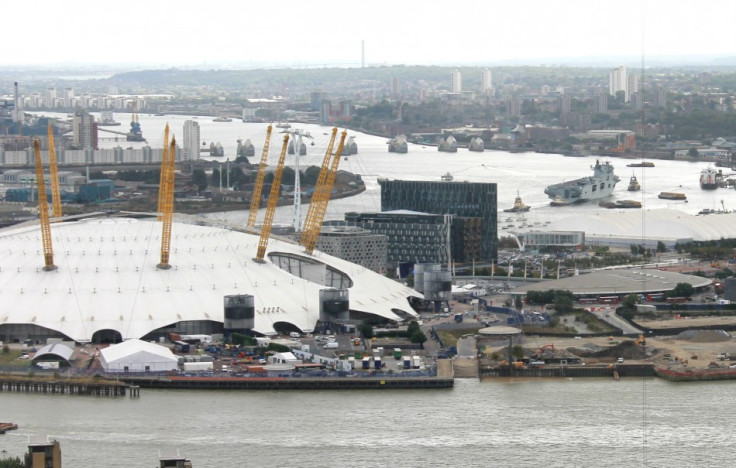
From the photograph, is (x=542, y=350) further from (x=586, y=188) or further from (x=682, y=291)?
(x=586, y=188)

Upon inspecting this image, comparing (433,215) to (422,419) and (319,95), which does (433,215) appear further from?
(319,95)

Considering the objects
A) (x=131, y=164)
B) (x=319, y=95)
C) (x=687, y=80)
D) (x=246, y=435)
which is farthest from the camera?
(x=687, y=80)

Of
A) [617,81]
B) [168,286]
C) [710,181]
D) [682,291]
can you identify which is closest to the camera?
[168,286]

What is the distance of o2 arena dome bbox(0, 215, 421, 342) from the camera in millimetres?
18562

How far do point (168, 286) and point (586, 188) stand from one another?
69.4ft

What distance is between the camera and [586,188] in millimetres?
39438

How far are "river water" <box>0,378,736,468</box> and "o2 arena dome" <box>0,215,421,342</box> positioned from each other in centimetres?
220

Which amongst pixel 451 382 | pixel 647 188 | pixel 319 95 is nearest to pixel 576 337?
pixel 451 382

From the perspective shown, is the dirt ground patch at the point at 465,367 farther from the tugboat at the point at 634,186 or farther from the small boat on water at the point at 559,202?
the tugboat at the point at 634,186

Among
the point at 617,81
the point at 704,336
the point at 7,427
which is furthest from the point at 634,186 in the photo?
the point at 617,81

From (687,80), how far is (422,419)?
245 ft

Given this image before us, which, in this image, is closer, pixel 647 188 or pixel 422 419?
pixel 422 419

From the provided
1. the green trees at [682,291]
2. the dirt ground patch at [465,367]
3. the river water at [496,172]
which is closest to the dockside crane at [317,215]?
the dirt ground patch at [465,367]

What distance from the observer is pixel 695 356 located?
18.0 metres
